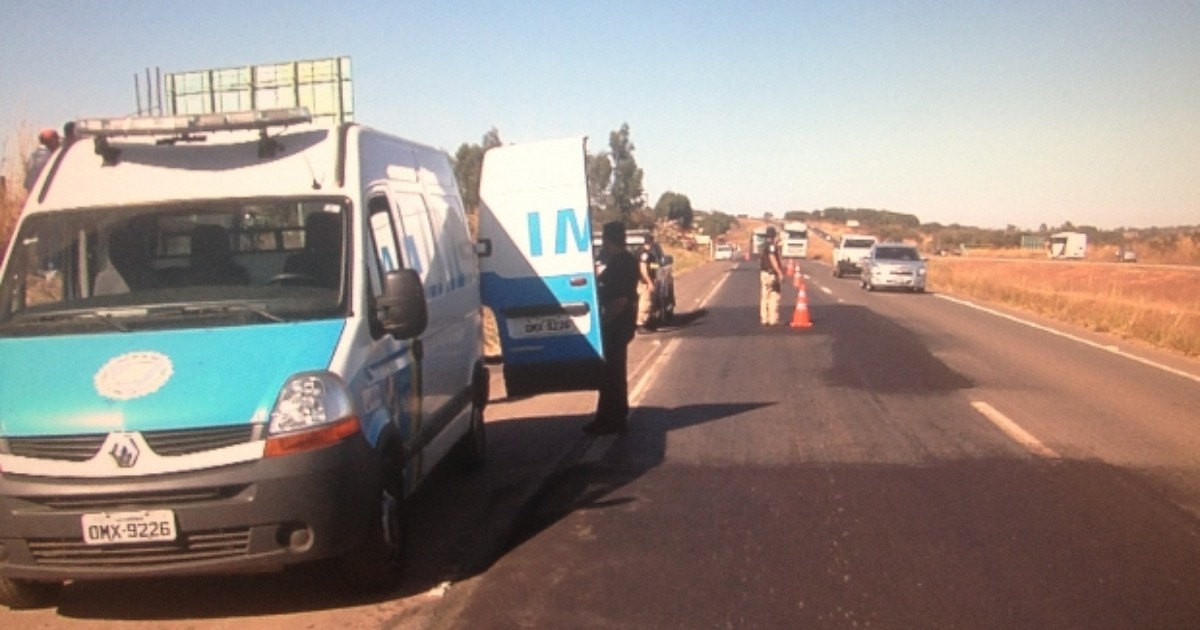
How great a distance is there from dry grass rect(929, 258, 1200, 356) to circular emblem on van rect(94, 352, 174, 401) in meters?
17.2

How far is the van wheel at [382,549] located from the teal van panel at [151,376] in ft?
Answer: 2.79

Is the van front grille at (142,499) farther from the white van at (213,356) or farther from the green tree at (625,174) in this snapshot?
the green tree at (625,174)

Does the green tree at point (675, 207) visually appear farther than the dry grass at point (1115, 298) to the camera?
Yes

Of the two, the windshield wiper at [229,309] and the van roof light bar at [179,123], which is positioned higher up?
the van roof light bar at [179,123]

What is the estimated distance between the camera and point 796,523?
707cm

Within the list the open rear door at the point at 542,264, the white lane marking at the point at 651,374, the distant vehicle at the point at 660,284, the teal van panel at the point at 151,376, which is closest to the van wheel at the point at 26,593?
the teal van panel at the point at 151,376

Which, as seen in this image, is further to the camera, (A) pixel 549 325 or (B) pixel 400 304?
(A) pixel 549 325

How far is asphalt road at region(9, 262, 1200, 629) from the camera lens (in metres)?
5.54

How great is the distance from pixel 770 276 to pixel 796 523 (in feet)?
53.1

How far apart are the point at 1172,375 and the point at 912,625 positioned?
11677 mm

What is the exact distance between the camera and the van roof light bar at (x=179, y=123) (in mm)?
6227

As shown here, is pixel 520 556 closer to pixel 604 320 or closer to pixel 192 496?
pixel 192 496

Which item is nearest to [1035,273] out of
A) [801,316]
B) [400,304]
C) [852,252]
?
[852,252]

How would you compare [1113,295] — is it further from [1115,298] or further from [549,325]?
[549,325]
